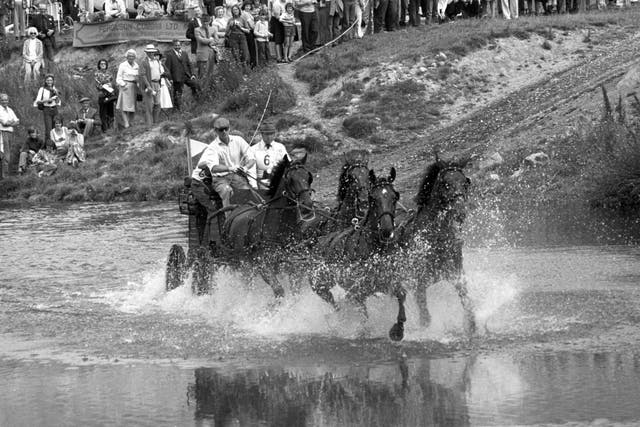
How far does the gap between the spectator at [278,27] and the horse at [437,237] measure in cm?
1816

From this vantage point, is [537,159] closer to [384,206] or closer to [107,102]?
[384,206]

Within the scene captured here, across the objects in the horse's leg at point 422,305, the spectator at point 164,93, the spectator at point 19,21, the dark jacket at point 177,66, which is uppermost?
the spectator at point 19,21

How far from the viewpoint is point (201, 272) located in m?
16.1

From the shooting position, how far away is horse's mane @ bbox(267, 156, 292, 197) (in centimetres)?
1454

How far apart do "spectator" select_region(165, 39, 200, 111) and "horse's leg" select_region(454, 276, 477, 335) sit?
717 inches

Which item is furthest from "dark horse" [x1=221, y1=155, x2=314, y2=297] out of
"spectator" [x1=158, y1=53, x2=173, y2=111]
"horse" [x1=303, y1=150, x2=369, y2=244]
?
"spectator" [x1=158, y1=53, x2=173, y2=111]

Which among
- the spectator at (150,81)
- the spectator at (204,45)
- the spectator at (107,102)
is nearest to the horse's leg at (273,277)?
the spectator at (150,81)

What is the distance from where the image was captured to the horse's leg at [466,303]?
1290cm

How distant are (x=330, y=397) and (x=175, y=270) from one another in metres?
6.13

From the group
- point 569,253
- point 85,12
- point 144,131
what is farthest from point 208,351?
point 85,12

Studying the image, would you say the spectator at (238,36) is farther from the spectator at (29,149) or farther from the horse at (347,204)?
the horse at (347,204)

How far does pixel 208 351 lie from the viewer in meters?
12.8

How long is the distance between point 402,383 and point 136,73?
792 inches

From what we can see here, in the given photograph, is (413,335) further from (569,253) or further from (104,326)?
(569,253)
